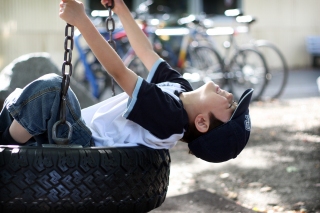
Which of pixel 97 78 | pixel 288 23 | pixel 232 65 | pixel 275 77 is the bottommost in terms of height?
pixel 275 77

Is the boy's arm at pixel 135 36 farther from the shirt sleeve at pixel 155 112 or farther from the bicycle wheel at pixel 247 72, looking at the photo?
the bicycle wheel at pixel 247 72

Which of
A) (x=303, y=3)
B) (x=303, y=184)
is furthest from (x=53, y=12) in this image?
(x=303, y=184)

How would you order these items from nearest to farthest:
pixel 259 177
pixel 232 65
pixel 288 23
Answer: pixel 259 177 < pixel 232 65 < pixel 288 23

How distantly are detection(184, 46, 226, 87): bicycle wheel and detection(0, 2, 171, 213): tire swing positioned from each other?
6.07 m

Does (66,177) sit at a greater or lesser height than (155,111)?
lesser

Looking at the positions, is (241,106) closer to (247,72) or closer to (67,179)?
(67,179)

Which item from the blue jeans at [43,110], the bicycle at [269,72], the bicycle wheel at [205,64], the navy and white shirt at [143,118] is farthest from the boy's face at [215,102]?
the bicycle at [269,72]

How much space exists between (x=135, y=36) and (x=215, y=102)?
2.25ft

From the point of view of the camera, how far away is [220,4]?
1301 centimetres

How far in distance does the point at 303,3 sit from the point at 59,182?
13.3m

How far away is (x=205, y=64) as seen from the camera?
8375 millimetres

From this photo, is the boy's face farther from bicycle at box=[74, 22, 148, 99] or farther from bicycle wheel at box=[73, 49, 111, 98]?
bicycle wheel at box=[73, 49, 111, 98]

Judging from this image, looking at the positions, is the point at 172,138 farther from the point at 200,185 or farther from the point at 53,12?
the point at 53,12

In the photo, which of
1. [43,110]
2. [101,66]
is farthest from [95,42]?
[101,66]
